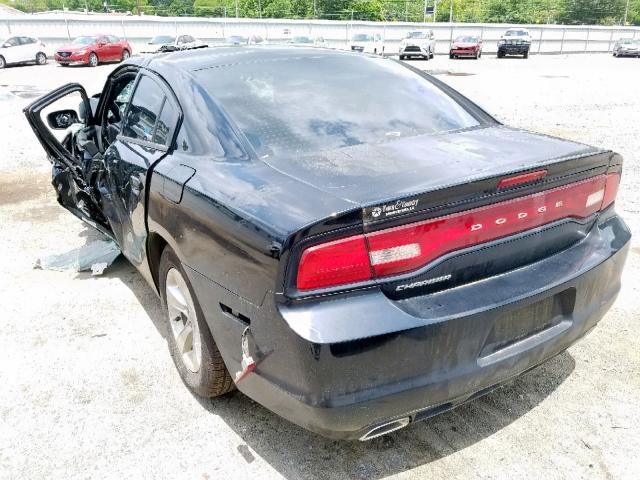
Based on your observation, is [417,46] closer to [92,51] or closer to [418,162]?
[92,51]

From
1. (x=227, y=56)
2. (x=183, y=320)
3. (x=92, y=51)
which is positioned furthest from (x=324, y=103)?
(x=92, y=51)

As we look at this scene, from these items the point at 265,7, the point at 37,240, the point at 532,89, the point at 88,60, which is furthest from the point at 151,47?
the point at 265,7

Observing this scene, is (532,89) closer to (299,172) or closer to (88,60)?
(299,172)

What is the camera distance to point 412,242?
78.1 inches

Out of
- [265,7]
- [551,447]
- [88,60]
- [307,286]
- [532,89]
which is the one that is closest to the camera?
[307,286]

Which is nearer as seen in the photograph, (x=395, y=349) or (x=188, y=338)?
(x=395, y=349)

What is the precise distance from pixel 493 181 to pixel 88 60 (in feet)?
88.9

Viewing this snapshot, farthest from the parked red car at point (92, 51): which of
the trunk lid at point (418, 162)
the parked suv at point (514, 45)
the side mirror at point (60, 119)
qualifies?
the trunk lid at point (418, 162)

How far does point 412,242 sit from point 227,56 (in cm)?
186

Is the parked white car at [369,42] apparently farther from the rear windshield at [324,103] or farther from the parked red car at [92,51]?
the rear windshield at [324,103]

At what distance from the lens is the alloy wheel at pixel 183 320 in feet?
8.82

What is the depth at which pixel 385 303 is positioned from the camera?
1.95 metres

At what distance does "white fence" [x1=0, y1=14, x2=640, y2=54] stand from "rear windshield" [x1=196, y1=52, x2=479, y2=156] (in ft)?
103

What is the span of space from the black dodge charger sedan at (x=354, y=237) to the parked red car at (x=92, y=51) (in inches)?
981
